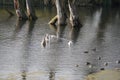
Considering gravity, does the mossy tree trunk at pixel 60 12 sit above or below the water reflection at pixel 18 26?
above

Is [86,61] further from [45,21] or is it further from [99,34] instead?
[45,21]

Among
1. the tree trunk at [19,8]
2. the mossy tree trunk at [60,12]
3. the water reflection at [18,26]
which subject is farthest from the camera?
the tree trunk at [19,8]

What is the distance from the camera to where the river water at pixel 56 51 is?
2156 cm

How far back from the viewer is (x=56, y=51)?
27938mm

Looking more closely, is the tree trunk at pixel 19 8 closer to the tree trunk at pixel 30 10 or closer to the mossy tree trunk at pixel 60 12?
the tree trunk at pixel 30 10

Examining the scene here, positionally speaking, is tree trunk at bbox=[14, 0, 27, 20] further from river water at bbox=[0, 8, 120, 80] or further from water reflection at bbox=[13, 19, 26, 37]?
river water at bbox=[0, 8, 120, 80]

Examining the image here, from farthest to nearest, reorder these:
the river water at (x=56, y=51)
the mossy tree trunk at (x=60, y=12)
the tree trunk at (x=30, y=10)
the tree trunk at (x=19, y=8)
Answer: the tree trunk at (x=30, y=10), the tree trunk at (x=19, y=8), the mossy tree trunk at (x=60, y=12), the river water at (x=56, y=51)

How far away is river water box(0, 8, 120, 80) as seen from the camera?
70.7 feet

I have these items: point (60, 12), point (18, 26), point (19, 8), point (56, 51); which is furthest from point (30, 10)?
point (56, 51)

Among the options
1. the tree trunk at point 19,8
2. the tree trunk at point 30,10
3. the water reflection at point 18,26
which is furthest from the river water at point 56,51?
the tree trunk at point 30,10

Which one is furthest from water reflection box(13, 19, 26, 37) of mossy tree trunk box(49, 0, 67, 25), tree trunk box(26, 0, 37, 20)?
mossy tree trunk box(49, 0, 67, 25)

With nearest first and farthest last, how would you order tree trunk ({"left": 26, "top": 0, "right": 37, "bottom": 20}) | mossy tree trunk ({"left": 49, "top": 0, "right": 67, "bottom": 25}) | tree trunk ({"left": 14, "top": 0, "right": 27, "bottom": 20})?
mossy tree trunk ({"left": 49, "top": 0, "right": 67, "bottom": 25}) → tree trunk ({"left": 14, "top": 0, "right": 27, "bottom": 20}) → tree trunk ({"left": 26, "top": 0, "right": 37, "bottom": 20})

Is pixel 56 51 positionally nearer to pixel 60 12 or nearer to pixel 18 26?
pixel 60 12

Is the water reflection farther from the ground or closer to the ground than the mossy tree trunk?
closer to the ground
